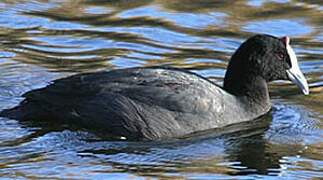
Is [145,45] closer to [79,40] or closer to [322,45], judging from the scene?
[79,40]

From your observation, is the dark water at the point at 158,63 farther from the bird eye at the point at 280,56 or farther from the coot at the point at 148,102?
the bird eye at the point at 280,56

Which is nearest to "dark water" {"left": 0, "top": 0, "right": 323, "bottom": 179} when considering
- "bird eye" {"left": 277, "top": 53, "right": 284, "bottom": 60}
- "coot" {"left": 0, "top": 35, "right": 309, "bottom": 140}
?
"coot" {"left": 0, "top": 35, "right": 309, "bottom": 140}

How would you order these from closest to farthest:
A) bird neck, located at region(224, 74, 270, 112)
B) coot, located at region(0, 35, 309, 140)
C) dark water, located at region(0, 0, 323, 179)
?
1. dark water, located at region(0, 0, 323, 179)
2. coot, located at region(0, 35, 309, 140)
3. bird neck, located at region(224, 74, 270, 112)

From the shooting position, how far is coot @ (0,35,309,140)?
Result: 8219mm

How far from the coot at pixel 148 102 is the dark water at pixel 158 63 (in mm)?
158

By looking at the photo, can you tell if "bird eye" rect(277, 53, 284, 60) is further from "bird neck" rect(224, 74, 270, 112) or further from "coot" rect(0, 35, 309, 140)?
"bird neck" rect(224, 74, 270, 112)

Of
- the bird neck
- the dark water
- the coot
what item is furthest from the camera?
the bird neck

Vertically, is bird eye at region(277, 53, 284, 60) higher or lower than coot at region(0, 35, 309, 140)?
higher

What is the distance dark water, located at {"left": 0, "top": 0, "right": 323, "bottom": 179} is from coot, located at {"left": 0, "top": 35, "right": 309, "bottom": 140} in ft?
0.52

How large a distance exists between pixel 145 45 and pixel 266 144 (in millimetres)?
3718

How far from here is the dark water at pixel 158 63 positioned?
24.1 feet

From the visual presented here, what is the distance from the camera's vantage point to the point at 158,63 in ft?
35.2

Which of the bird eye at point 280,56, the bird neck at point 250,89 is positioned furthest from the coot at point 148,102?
the bird eye at point 280,56

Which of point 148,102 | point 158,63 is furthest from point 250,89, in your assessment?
point 158,63
